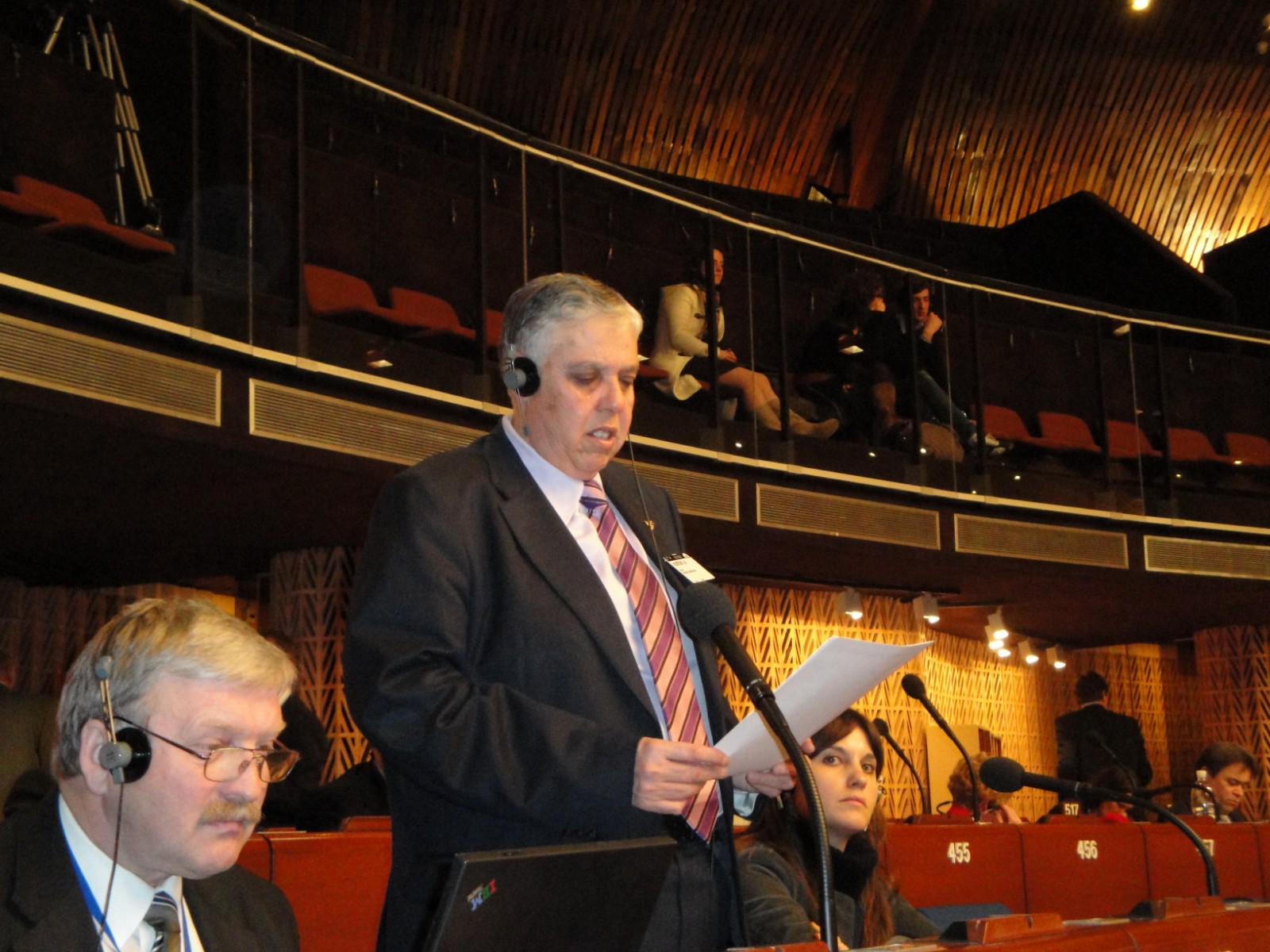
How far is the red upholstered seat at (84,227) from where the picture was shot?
5.09 meters

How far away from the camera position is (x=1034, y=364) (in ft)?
32.9

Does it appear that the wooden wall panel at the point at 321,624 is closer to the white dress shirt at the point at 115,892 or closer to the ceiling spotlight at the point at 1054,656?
→ the white dress shirt at the point at 115,892

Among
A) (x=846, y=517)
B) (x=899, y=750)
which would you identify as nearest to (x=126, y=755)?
(x=899, y=750)

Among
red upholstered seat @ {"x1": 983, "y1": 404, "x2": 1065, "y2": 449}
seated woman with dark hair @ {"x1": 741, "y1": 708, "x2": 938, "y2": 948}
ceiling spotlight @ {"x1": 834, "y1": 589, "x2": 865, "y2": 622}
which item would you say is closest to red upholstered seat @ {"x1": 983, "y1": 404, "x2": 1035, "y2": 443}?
red upholstered seat @ {"x1": 983, "y1": 404, "x2": 1065, "y2": 449}

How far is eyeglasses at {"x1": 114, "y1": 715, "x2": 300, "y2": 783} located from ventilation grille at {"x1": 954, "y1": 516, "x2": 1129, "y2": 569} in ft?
23.3

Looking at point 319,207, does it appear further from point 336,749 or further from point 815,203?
point 815,203

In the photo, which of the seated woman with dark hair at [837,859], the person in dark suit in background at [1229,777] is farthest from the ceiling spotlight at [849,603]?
the seated woman with dark hair at [837,859]

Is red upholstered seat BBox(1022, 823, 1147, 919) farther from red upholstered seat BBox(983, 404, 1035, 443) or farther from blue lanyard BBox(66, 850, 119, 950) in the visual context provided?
red upholstered seat BBox(983, 404, 1035, 443)

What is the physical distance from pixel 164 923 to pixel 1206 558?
8.74 meters

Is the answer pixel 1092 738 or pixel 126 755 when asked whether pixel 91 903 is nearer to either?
pixel 126 755

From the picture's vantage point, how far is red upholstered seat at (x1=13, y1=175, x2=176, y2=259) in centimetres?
509

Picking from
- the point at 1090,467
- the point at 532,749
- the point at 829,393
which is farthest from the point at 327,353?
the point at 1090,467

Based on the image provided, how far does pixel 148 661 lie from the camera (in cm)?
145

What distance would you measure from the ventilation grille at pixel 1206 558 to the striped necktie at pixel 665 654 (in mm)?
7753
